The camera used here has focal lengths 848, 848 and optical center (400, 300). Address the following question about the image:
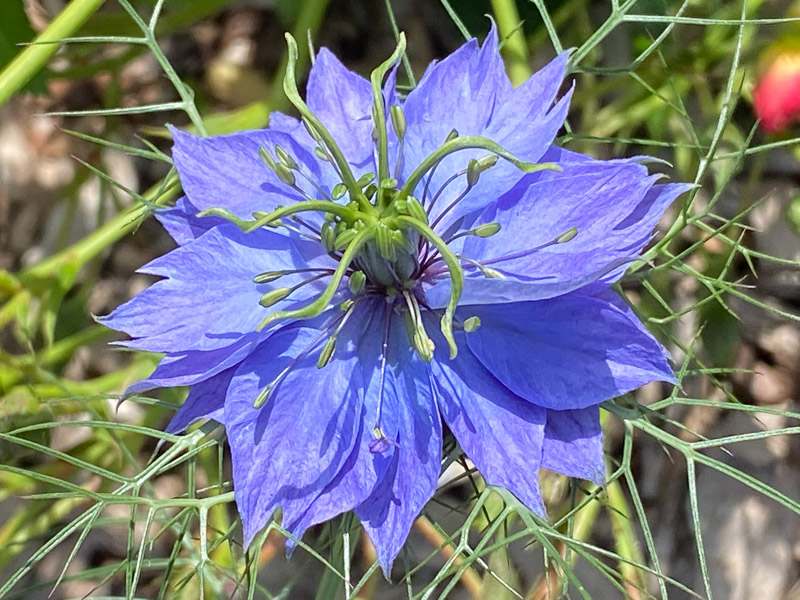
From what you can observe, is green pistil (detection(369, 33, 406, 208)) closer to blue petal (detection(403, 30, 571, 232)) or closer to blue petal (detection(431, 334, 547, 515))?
blue petal (detection(403, 30, 571, 232))

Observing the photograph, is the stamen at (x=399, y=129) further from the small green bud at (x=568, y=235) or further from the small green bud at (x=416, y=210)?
the small green bud at (x=568, y=235)

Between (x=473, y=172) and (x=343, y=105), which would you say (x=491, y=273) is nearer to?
(x=473, y=172)

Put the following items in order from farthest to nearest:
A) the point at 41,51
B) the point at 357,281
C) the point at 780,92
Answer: the point at 780,92
the point at 41,51
the point at 357,281

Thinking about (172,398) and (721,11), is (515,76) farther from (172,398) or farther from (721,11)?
(172,398)

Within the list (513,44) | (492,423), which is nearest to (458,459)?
(492,423)

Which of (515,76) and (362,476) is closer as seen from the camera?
(362,476)

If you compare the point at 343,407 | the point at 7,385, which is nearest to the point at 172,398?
the point at 7,385
